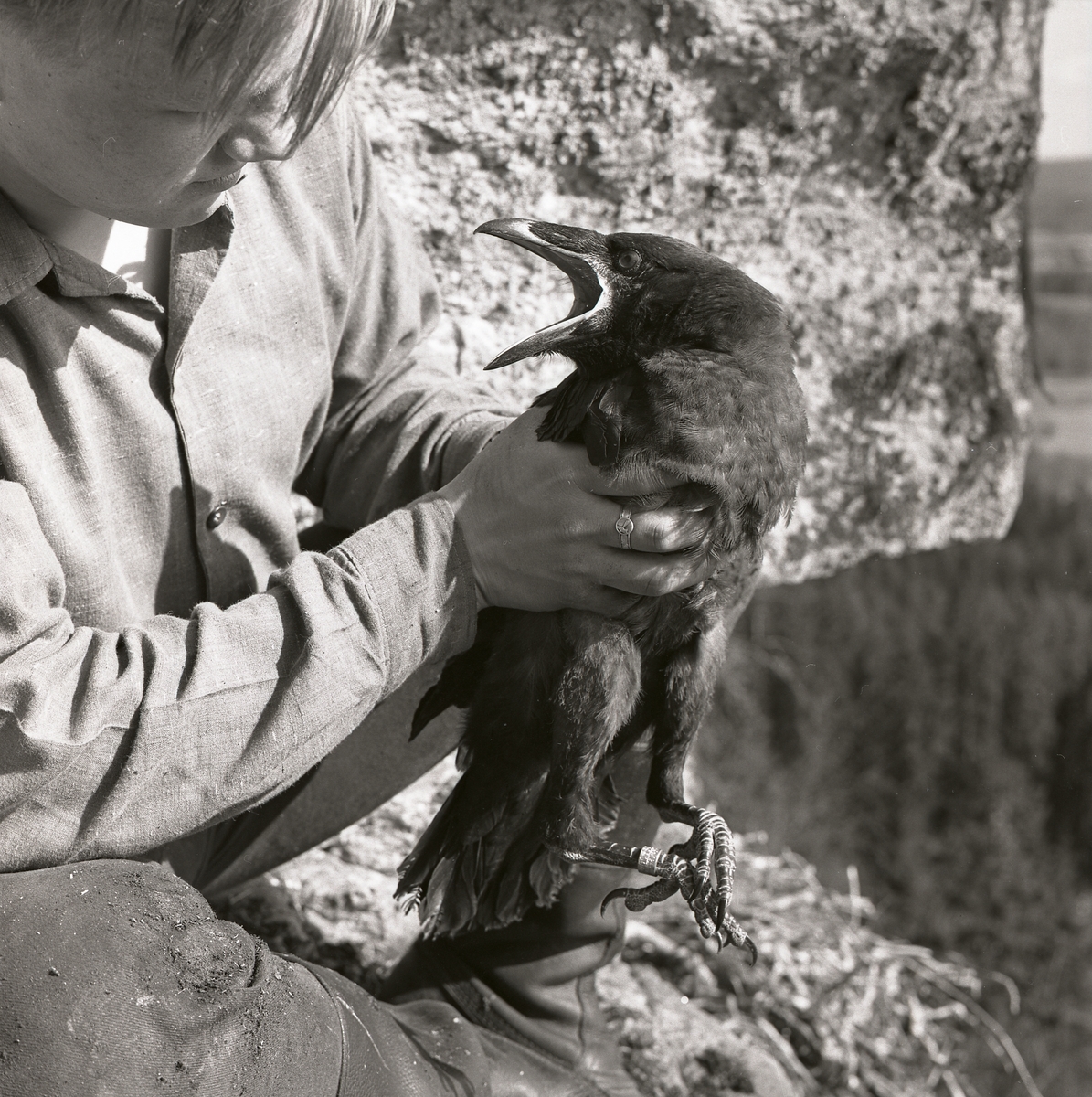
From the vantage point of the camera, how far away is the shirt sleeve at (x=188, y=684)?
1.32m

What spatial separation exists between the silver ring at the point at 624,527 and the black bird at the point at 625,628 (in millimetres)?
23

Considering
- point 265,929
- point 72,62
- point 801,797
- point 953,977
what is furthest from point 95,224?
point 801,797

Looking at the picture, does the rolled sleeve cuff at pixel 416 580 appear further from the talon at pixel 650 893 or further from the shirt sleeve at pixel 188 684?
the talon at pixel 650 893

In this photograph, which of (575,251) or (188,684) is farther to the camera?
(575,251)

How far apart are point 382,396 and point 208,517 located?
0.37 metres

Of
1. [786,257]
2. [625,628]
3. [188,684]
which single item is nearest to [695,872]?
[625,628]

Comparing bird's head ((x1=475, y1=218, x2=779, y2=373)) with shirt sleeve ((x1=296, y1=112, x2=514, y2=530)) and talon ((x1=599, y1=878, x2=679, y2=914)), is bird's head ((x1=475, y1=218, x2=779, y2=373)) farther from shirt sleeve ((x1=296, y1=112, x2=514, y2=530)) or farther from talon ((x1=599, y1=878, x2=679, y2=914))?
talon ((x1=599, y1=878, x2=679, y2=914))

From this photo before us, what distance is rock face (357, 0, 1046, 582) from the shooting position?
2.44 metres

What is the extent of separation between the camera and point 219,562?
171cm

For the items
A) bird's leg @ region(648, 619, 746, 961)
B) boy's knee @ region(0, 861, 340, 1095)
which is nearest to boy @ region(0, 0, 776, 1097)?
boy's knee @ region(0, 861, 340, 1095)

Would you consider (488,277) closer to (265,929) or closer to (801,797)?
(265,929)

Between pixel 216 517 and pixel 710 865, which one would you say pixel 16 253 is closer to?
pixel 216 517

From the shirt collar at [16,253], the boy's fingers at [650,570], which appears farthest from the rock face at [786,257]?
the shirt collar at [16,253]

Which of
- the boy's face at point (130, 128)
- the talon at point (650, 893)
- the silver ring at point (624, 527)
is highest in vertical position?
the boy's face at point (130, 128)
